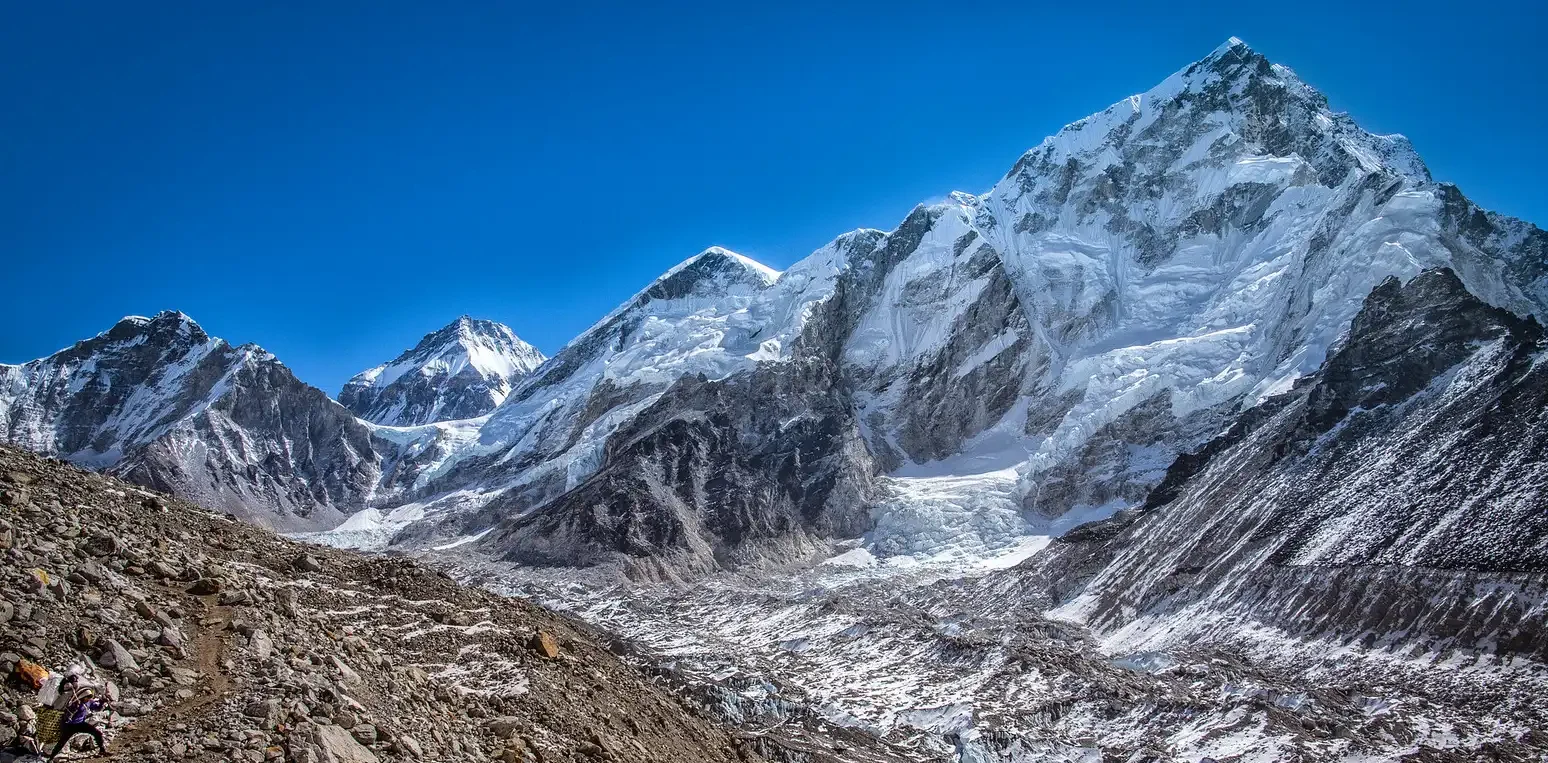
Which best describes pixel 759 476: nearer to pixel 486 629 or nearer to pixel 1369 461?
pixel 1369 461

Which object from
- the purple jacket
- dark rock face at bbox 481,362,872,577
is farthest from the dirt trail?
dark rock face at bbox 481,362,872,577

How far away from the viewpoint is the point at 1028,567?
365 ft

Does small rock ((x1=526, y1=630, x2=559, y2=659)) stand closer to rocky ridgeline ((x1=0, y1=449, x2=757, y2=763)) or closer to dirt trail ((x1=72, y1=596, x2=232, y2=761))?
rocky ridgeline ((x1=0, y1=449, x2=757, y2=763))

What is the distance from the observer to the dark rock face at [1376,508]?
191 ft

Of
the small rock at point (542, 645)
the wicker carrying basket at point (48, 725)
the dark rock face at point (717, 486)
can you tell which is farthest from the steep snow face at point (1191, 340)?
the wicker carrying basket at point (48, 725)

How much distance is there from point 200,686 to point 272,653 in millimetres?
1810

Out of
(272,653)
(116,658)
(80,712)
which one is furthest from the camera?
(272,653)

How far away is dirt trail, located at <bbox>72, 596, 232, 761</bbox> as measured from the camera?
Result: 12.5 meters

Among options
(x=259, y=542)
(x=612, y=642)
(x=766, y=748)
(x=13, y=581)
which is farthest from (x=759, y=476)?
(x=13, y=581)

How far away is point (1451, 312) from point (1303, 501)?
116 feet

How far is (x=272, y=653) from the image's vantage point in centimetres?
1608

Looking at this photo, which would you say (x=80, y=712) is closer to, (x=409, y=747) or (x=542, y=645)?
(x=409, y=747)

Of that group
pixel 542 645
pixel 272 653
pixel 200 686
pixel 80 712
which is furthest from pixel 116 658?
pixel 542 645

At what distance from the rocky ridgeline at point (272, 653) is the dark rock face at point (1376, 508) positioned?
172ft
